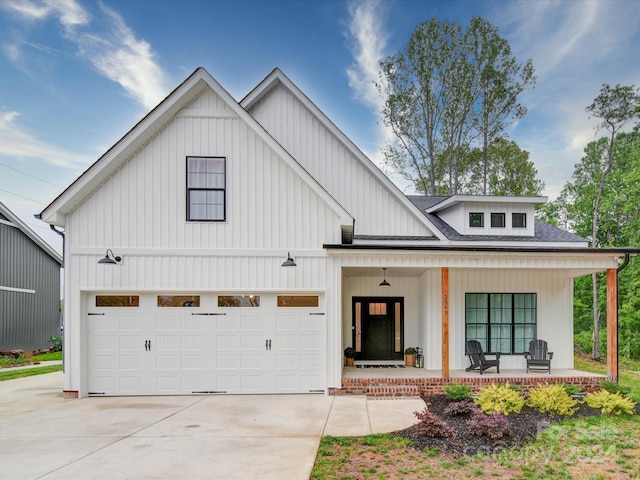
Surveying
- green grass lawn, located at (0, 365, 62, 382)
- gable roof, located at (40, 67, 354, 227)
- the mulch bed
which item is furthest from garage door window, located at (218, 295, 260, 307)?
green grass lawn, located at (0, 365, 62, 382)

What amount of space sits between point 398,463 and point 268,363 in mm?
4727

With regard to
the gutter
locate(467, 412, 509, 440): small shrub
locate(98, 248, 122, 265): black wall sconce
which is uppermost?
the gutter

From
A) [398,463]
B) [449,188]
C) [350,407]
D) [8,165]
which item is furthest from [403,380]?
[8,165]

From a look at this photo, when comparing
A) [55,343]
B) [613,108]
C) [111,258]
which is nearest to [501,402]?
[111,258]

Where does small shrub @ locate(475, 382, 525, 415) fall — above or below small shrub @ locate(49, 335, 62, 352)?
above

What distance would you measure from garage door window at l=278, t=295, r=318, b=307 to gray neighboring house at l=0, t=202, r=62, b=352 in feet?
54.5

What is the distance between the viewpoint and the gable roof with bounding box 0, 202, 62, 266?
1861 cm

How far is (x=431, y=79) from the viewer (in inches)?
803

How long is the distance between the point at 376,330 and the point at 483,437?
6.11 meters

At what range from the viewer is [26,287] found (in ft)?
65.0

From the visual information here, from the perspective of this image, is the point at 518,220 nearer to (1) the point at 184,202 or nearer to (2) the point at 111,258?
(1) the point at 184,202

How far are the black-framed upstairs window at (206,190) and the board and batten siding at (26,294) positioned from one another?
604 inches

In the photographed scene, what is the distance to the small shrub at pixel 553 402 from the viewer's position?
7258mm

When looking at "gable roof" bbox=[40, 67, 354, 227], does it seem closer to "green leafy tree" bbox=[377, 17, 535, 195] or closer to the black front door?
the black front door
